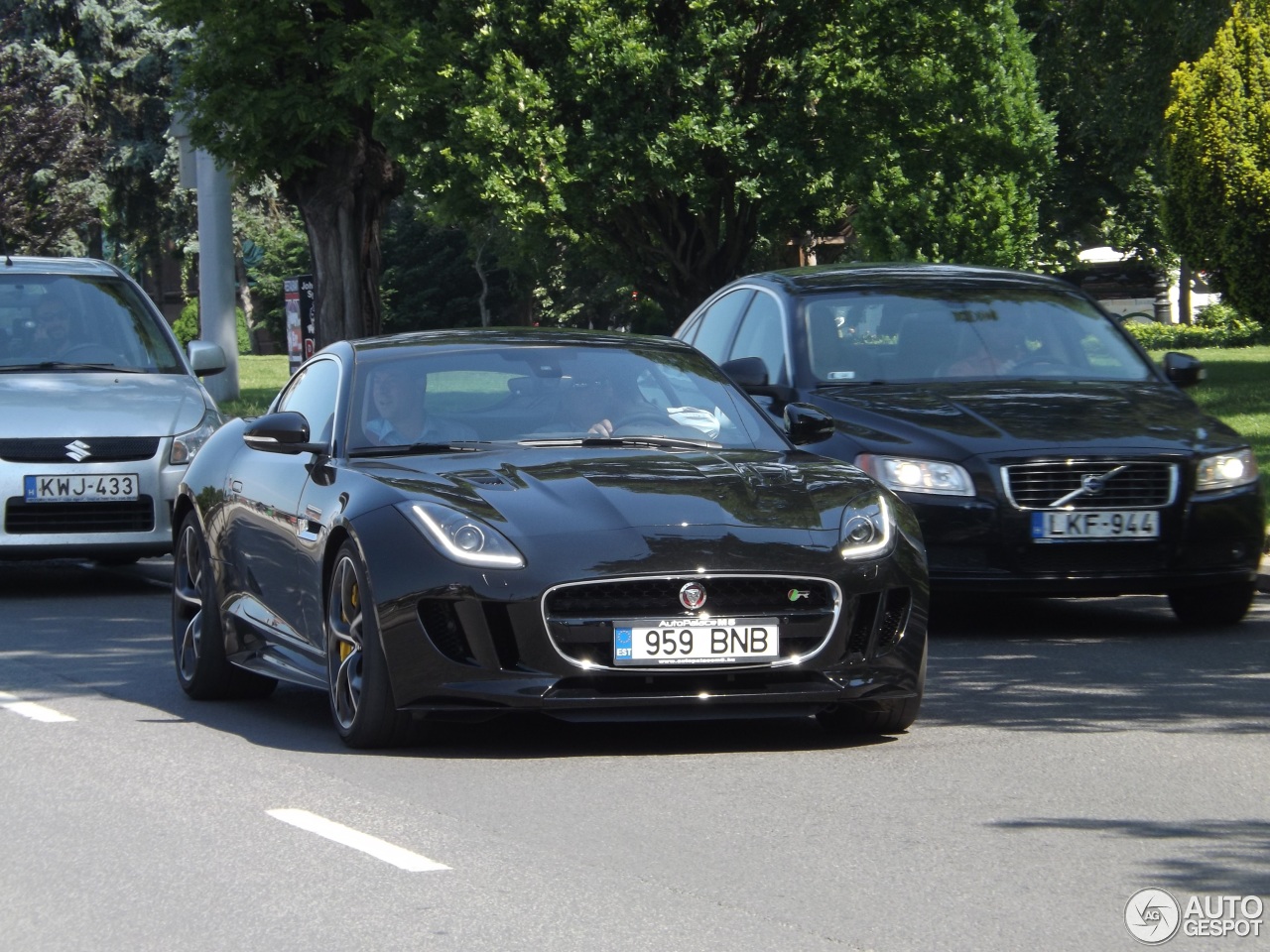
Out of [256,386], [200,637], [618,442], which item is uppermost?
[618,442]

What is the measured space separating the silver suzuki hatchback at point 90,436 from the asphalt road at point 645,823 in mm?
3403

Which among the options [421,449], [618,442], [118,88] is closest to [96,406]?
[421,449]

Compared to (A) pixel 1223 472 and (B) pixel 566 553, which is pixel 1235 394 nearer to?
(A) pixel 1223 472

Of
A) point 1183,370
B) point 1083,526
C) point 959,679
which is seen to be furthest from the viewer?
point 1183,370

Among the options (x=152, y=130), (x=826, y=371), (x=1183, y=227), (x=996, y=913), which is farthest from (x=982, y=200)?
(x=152, y=130)

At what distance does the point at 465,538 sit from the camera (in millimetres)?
6887

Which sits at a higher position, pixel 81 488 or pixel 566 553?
pixel 566 553

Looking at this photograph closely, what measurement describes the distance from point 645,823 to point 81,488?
23.7 feet

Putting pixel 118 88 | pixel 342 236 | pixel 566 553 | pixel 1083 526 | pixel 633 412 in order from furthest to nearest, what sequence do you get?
pixel 118 88 < pixel 342 236 < pixel 1083 526 < pixel 633 412 < pixel 566 553

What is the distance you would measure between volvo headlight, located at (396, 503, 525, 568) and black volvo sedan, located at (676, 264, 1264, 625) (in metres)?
3.33

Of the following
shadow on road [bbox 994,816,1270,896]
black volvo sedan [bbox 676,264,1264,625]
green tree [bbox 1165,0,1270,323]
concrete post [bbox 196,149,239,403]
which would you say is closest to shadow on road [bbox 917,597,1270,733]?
black volvo sedan [bbox 676,264,1264,625]

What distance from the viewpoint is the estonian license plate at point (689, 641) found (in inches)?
270

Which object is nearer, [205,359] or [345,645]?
[345,645]

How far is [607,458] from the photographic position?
7617mm
